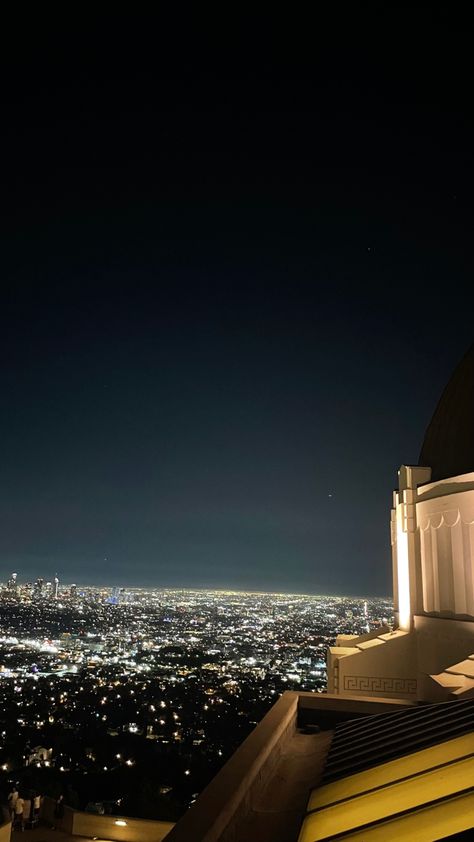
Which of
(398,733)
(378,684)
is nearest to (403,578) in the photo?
(378,684)

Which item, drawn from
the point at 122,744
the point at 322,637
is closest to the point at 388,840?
the point at 122,744

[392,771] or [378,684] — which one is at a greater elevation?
[392,771]

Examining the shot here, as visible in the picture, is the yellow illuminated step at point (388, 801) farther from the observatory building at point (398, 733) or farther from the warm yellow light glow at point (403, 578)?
the warm yellow light glow at point (403, 578)

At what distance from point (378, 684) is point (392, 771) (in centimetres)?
1219

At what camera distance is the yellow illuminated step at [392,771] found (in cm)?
455

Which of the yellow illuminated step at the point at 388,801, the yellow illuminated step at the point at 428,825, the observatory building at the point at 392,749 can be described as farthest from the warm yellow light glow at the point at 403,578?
the yellow illuminated step at the point at 428,825

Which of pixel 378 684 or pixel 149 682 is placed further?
pixel 149 682

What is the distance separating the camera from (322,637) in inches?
2731

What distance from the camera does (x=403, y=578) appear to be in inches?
654

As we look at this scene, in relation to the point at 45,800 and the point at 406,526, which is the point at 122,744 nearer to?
the point at 45,800

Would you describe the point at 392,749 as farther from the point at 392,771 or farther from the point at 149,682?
the point at 149,682

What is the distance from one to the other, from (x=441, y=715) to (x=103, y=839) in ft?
30.1

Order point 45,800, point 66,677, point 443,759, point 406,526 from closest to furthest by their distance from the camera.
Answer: point 443,759, point 45,800, point 406,526, point 66,677

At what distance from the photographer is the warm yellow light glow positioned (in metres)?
16.2
